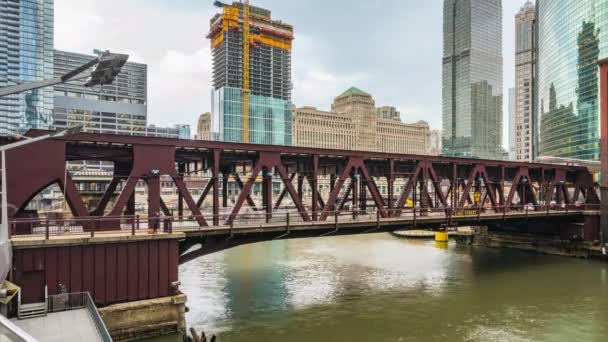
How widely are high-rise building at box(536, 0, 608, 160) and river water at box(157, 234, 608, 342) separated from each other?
97.8 metres

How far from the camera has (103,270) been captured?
→ 20438mm

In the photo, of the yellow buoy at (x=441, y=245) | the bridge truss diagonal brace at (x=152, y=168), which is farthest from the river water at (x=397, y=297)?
the bridge truss diagonal brace at (x=152, y=168)

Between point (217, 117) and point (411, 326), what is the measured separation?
183 meters

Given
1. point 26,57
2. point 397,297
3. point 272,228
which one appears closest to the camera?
point 272,228

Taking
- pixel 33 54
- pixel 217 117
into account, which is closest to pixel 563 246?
pixel 217 117

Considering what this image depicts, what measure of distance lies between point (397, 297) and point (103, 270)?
20107mm

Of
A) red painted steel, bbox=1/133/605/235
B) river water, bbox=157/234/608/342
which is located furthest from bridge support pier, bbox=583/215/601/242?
red painted steel, bbox=1/133/605/235

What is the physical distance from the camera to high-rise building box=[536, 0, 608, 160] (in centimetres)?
12119

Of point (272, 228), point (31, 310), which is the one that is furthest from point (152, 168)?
point (31, 310)

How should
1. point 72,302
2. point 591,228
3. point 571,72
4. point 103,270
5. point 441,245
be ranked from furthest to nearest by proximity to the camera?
point 571,72
point 441,245
point 591,228
point 103,270
point 72,302

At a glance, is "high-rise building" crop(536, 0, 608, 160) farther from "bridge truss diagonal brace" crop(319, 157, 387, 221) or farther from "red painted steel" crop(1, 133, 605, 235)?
"bridge truss diagonal brace" crop(319, 157, 387, 221)

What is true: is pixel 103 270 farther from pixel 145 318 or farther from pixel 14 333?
pixel 14 333

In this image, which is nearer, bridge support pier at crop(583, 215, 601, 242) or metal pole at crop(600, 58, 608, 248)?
metal pole at crop(600, 58, 608, 248)

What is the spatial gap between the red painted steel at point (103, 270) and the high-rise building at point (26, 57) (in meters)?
176
